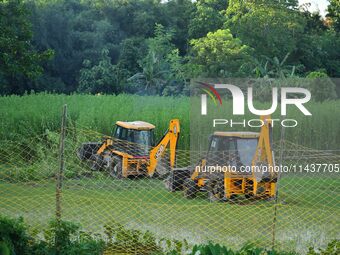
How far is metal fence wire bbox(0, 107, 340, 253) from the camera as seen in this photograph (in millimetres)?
8628

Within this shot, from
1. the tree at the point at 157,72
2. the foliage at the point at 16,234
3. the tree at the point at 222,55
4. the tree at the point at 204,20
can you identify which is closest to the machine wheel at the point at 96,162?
the foliage at the point at 16,234

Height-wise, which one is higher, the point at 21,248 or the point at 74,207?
the point at 21,248

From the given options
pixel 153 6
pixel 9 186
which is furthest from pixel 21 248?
pixel 153 6

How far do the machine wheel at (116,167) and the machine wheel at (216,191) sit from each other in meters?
2.44

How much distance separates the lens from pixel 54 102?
760 inches

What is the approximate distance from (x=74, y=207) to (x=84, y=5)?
29.8m

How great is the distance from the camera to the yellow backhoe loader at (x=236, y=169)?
35.7ft

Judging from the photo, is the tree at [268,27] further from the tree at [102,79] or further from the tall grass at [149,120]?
the tall grass at [149,120]

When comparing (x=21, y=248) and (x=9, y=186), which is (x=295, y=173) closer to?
(x=9, y=186)

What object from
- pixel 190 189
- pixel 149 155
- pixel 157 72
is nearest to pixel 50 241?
pixel 190 189

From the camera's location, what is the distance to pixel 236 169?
36.2ft

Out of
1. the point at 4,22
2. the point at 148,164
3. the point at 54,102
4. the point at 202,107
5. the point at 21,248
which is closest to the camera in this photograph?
the point at 21,248

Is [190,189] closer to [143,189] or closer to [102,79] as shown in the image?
[143,189]

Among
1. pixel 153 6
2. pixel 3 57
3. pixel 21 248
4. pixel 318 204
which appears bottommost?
pixel 318 204
